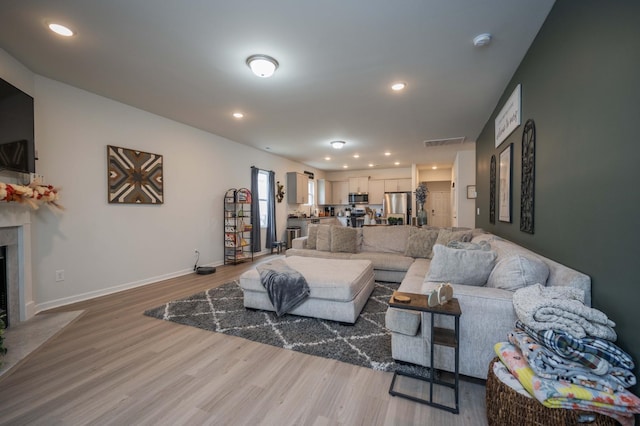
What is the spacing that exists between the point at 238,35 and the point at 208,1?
0.39m

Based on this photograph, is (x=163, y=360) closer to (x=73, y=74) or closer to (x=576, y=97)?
(x=73, y=74)

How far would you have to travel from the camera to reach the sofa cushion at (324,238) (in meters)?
4.61

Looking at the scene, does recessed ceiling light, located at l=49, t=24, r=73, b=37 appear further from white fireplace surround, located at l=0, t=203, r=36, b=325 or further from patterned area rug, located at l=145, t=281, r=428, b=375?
patterned area rug, located at l=145, t=281, r=428, b=375

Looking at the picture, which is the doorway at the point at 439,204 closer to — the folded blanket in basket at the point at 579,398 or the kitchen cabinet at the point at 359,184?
the kitchen cabinet at the point at 359,184

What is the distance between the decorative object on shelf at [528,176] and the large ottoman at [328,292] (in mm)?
1673

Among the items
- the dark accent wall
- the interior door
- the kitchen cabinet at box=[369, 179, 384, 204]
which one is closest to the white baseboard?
the dark accent wall

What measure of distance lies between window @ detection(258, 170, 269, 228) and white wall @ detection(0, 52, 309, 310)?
1644mm

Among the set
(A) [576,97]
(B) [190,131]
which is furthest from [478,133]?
(B) [190,131]

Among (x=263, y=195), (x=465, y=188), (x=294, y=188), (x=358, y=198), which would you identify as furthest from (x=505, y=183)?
(x=358, y=198)

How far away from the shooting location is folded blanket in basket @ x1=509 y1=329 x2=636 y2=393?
1048mm

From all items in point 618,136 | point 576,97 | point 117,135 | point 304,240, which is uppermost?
point 117,135

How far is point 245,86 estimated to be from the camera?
3154mm

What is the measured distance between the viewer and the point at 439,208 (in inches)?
390

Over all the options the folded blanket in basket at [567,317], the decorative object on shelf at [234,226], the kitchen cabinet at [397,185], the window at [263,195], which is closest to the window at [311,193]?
the window at [263,195]
